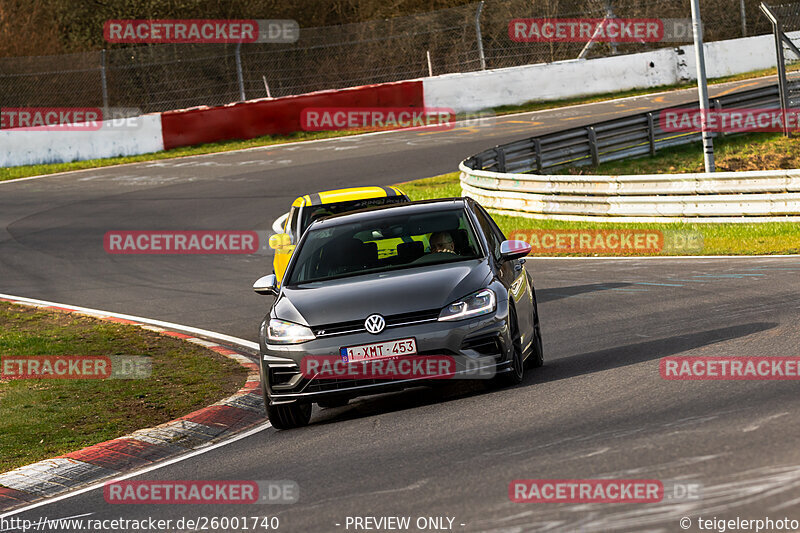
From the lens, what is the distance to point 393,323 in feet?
27.5

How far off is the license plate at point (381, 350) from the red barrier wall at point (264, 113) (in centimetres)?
2753

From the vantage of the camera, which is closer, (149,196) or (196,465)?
(196,465)

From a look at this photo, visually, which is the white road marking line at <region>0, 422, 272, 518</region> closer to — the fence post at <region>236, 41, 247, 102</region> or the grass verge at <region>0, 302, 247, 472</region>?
the grass verge at <region>0, 302, 247, 472</region>

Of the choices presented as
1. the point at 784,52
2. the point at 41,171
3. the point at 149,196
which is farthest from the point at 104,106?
the point at 784,52

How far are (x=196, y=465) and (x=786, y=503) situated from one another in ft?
13.9

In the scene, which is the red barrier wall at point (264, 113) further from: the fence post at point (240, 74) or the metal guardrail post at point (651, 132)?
the metal guardrail post at point (651, 132)

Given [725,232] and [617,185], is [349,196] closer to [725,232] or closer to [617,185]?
[725,232]

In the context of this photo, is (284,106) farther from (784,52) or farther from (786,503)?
(786,503)

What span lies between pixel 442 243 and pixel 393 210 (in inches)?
26.8

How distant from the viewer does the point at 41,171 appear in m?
32.6

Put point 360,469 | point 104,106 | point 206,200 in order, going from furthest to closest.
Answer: point 104,106 → point 206,200 → point 360,469

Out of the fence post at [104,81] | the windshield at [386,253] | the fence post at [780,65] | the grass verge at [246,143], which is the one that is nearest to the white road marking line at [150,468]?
the windshield at [386,253]

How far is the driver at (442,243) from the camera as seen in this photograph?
9.50m

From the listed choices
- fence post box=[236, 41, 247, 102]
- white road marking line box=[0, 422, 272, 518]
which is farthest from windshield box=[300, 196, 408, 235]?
fence post box=[236, 41, 247, 102]
